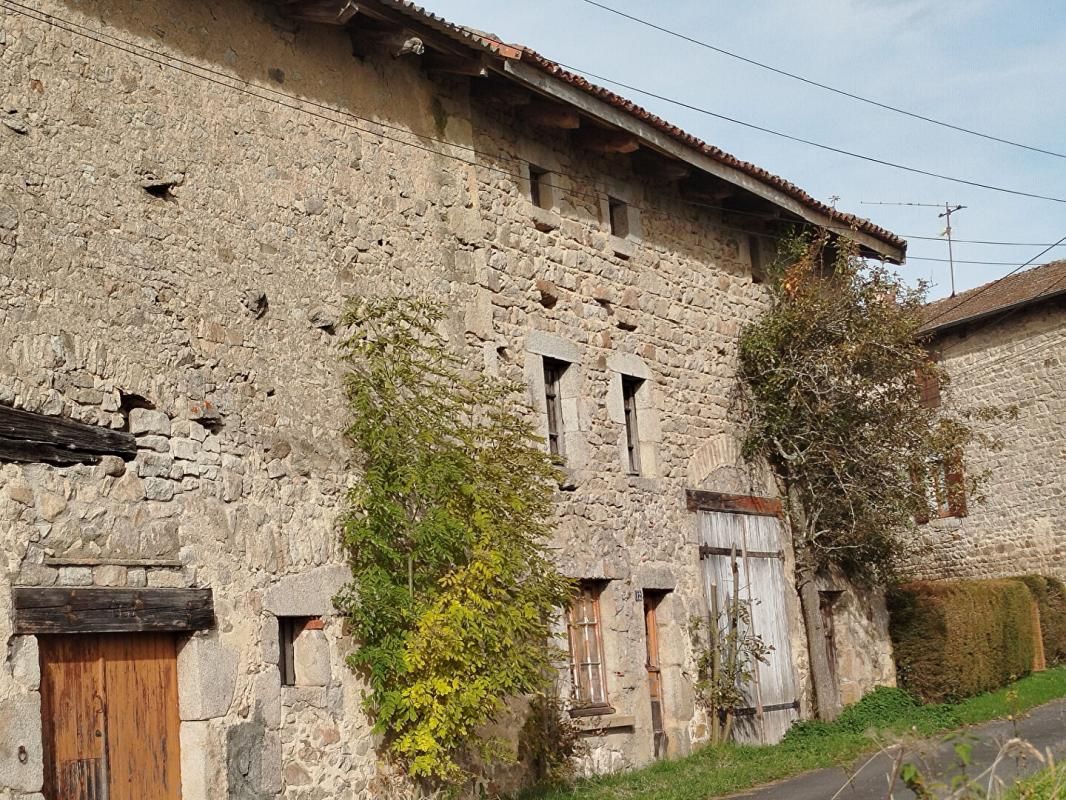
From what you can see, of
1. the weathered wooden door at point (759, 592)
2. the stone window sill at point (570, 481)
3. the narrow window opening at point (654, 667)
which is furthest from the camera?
the weathered wooden door at point (759, 592)

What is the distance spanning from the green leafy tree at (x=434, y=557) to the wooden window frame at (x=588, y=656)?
1.26m

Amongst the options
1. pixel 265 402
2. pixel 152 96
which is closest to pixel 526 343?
pixel 265 402

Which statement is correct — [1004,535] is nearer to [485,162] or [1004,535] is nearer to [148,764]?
[485,162]

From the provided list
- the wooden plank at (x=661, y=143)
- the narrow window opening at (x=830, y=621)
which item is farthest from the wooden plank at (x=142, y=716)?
the narrow window opening at (x=830, y=621)

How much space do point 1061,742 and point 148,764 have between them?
756 cm

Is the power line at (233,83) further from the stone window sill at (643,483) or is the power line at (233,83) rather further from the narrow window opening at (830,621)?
the narrow window opening at (830,621)

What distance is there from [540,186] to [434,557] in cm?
427

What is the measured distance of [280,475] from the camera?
8625mm

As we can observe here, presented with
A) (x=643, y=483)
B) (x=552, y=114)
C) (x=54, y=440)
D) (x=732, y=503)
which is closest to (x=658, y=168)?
(x=552, y=114)

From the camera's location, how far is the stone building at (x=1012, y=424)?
1902cm

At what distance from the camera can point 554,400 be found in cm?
1162

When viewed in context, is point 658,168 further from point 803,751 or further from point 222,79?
point 803,751

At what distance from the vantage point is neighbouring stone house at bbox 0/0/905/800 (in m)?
7.32

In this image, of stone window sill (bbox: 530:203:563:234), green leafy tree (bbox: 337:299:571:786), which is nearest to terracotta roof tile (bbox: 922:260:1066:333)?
stone window sill (bbox: 530:203:563:234)
